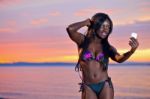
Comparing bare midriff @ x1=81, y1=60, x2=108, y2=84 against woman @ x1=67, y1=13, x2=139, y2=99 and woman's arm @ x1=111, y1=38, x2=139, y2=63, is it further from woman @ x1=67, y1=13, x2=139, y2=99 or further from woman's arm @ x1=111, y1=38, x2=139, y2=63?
woman's arm @ x1=111, y1=38, x2=139, y2=63

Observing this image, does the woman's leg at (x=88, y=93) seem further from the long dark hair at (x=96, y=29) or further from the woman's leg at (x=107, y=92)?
the long dark hair at (x=96, y=29)

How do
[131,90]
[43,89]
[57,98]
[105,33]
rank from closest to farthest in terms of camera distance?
[105,33]
[57,98]
[131,90]
[43,89]

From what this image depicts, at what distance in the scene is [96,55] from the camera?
151 inches

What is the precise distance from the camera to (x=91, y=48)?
3.85 metres

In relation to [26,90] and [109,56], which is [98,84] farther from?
[26,90]

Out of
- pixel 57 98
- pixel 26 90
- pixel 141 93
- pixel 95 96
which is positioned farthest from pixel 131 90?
pixel 95 96

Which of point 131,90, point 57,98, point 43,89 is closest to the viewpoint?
point 57,98

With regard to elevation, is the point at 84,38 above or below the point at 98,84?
above

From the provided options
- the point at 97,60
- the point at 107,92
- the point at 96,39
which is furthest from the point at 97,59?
the point at 107,92

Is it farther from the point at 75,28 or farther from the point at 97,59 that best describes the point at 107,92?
the point at 75,28

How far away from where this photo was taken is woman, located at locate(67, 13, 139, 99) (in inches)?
149

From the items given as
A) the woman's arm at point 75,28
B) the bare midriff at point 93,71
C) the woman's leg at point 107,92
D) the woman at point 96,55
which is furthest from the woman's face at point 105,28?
the woman's leg at point 107,92

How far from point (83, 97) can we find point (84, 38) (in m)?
0.50

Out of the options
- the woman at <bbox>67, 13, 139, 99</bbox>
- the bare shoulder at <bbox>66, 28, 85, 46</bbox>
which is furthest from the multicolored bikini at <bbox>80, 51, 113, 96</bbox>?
the bare shoulder at <bbox>66, 28, 85, 46</bbox>
